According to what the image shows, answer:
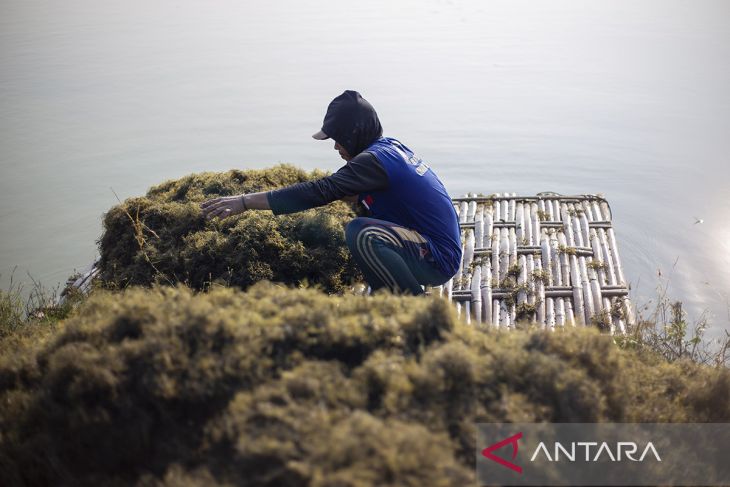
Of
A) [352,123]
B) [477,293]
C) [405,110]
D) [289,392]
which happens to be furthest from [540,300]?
[405,110]

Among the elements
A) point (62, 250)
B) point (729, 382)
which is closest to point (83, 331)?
point (729, 382)

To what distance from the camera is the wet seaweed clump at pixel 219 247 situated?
4102 millimetres

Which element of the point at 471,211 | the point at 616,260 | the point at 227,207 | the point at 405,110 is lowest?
the point at 616,260

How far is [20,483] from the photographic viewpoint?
2385mm

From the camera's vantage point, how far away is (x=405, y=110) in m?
9.84

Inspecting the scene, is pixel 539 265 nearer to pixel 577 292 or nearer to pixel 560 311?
pixel 577 292

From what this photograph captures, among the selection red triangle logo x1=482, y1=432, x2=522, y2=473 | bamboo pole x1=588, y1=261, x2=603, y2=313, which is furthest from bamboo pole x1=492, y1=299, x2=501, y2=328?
red triangle logo x1=482, y1=432, x2=522, y2=473

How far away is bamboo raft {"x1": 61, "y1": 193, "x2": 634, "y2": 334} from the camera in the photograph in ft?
13.5

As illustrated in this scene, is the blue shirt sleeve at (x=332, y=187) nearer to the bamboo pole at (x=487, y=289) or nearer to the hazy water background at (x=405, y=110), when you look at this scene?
the bamboo pole at (x=487, y=289)

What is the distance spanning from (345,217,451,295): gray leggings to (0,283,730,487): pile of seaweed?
0.89 m

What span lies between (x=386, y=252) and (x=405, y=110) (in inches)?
258

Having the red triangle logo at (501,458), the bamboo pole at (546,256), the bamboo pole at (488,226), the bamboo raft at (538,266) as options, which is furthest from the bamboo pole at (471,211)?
the red triangle logo at (501,458)

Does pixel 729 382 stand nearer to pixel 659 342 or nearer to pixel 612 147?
pixel 659 342

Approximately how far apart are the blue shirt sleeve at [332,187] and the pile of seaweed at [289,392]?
1.04 m
